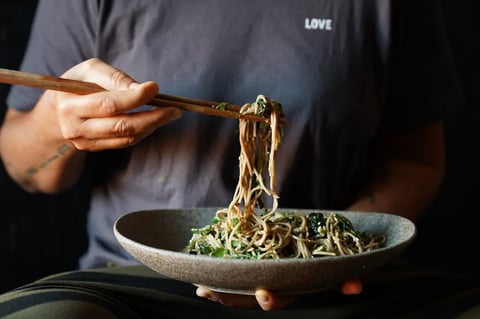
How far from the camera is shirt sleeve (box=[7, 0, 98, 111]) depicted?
1401 mm

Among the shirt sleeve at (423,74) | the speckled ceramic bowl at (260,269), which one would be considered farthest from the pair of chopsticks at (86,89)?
the shirt sleeve at (423,74)

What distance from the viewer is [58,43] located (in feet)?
4.64

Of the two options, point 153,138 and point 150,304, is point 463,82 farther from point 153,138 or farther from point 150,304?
point 150,304

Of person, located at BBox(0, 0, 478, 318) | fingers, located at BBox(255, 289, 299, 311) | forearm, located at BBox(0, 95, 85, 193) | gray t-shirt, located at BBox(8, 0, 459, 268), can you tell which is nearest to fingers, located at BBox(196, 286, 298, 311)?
fingers, located at BBox(255, 289, 299, 311)

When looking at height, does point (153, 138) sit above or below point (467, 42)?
below

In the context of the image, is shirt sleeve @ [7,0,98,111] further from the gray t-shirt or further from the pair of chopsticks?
the pair of chopsticks

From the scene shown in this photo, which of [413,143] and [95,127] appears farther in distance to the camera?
[413,143]

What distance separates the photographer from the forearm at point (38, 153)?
1339 millimetres

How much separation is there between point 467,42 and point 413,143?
437 millimetres

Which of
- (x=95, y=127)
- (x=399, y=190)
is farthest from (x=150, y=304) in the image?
(x=399, y=190)

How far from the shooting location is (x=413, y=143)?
163 cm

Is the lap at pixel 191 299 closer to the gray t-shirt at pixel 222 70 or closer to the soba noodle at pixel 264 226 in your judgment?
the soba noodle at pixel 264 226

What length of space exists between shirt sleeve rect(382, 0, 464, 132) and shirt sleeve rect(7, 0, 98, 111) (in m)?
0.65

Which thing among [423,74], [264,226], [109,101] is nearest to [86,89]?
[109,101]
